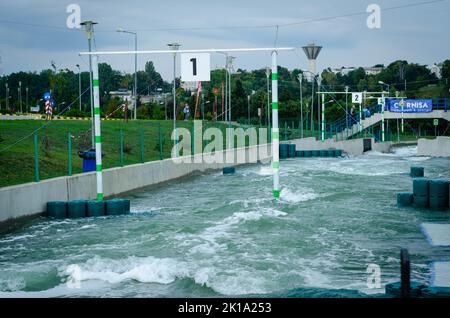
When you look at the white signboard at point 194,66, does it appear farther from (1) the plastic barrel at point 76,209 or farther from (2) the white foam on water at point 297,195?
(2) the white foam on water at point 297,195

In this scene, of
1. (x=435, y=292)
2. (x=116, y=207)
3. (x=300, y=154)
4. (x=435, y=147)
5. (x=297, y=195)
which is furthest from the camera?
(x=435, y=147)

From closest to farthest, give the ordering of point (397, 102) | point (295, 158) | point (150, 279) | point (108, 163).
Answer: point (150, 279) < point (108, 163) < point (295, 158) < point (397, 102)

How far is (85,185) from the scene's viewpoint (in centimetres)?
2133

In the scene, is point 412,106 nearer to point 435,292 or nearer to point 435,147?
point 435,147

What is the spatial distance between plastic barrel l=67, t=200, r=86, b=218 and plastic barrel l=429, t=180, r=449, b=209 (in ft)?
34.5

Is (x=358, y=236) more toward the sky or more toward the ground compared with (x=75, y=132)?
more toward the ground

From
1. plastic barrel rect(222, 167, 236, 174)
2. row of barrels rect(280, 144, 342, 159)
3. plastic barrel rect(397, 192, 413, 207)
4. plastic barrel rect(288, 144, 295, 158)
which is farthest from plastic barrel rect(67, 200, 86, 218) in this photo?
plastic barrel rect(288, 144, 295, 158)

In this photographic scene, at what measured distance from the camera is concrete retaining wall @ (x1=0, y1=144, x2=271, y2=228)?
1731cm

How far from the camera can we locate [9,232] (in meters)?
16.6

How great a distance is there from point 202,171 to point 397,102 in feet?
125

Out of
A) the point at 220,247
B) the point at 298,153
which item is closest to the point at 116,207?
the point at 220,247

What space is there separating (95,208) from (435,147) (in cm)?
4416
